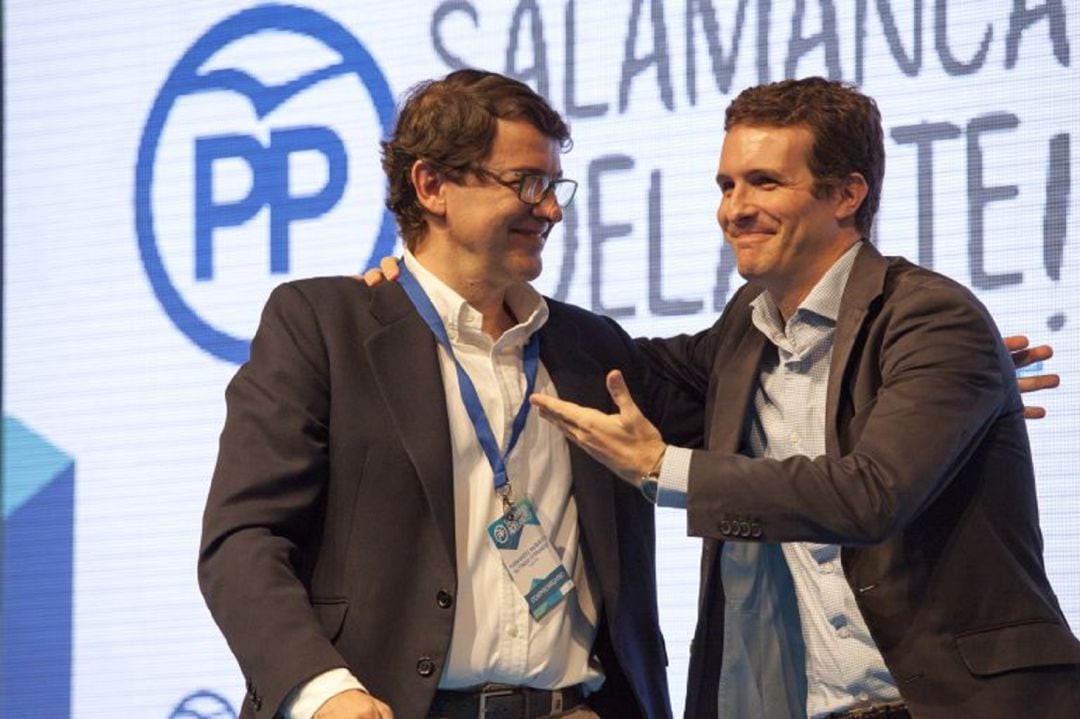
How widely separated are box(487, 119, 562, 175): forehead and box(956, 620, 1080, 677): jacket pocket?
1111 millimetres

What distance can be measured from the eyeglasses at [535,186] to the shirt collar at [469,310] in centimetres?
17

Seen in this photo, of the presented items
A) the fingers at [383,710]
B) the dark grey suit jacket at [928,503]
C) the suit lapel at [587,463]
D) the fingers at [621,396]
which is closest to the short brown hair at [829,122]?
the dark grey suit jacket at [928,503]

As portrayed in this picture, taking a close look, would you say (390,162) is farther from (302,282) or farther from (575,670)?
(575,670)

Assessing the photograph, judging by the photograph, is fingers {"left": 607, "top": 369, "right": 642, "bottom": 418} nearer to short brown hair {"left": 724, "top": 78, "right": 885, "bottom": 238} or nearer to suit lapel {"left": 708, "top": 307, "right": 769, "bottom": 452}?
suit lapel {"left": 708, "top": 307, "right": 769, "bottom": 452}

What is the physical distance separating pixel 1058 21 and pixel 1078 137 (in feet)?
0.88

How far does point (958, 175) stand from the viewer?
384 cm

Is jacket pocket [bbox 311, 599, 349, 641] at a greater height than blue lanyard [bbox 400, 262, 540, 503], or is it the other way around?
blue lanyard [bbox 400, 262, 540, 503]

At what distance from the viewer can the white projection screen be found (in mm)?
3811

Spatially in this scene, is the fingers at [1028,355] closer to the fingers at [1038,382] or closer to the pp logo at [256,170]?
the fingers at [1038,382]

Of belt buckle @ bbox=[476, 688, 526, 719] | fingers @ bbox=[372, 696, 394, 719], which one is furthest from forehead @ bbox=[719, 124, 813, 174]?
fingers @ bbox=[372, 696, 394, 719]

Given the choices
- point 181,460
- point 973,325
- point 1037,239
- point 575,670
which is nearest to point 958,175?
point 1037,239

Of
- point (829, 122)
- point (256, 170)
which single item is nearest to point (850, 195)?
point (829, 122)

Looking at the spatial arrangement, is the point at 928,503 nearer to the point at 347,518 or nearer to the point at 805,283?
the point at 805,283

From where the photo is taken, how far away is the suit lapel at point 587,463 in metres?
2.99
